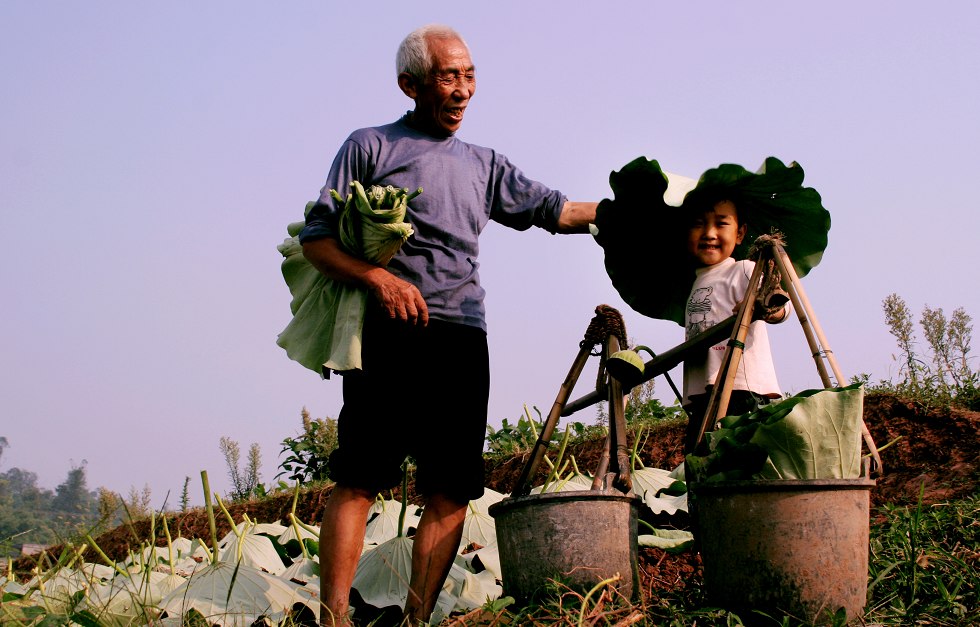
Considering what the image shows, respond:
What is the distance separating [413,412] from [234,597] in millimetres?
782

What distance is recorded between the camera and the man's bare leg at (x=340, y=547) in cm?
224

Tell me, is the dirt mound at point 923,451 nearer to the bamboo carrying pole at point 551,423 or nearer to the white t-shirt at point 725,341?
the white t-shirt at point 725,341

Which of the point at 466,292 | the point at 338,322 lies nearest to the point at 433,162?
the point at 466,292

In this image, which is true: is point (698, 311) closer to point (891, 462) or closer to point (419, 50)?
point (419, 50)

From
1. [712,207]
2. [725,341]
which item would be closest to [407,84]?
[712,207]

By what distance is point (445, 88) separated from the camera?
246cm

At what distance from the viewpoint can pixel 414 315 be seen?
2.24m

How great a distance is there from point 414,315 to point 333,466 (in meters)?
0.46

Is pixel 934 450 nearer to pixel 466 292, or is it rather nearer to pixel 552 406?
pixel 552 406

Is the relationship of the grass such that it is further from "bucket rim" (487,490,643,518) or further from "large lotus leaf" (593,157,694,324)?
"large lotus leaf" (593,157,694,324)

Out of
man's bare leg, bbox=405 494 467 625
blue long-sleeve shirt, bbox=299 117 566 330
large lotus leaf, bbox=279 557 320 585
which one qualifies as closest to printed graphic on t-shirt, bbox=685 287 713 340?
blue long-sleeve shirt, bbox=299 117 566 330

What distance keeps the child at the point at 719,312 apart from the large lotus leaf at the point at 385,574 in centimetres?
95

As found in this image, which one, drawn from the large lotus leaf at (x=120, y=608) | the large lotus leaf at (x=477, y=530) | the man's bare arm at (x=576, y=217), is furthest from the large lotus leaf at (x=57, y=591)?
the man's bare arm at (x=576, y=217)

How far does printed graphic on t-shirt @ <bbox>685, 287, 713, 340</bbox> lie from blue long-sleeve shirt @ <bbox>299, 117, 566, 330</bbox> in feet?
2.43
